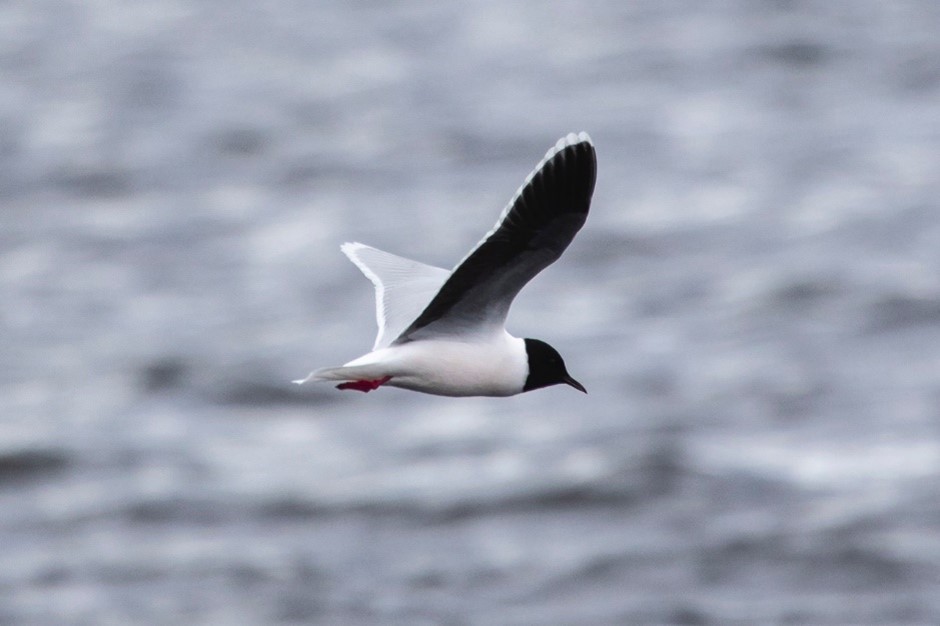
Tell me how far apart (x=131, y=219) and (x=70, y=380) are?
5.87 meters

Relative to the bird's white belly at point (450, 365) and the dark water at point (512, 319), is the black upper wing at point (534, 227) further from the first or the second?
the dark water at point (512, 319)

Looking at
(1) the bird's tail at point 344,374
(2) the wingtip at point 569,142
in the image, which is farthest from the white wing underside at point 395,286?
(2) the wingtip at point 569,142

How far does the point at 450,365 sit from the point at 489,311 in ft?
1.04

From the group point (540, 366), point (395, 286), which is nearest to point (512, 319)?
point (395, 286)

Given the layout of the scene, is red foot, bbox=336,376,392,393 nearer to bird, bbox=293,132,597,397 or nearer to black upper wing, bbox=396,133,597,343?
bird, bbox=293,132,597,397

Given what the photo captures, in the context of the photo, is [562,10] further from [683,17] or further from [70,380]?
[70,380]

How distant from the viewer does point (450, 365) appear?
8.06 metres

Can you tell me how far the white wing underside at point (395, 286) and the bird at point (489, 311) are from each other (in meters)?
0.01

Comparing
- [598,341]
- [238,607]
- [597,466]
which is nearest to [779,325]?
[598,341]

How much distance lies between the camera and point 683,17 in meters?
42.8

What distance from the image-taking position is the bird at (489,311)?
24.7ft

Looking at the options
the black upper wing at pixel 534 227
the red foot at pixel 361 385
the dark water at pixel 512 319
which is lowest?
the red foot at pixel 361 385

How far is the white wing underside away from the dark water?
11.9 metres

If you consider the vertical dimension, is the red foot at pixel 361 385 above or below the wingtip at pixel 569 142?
below
